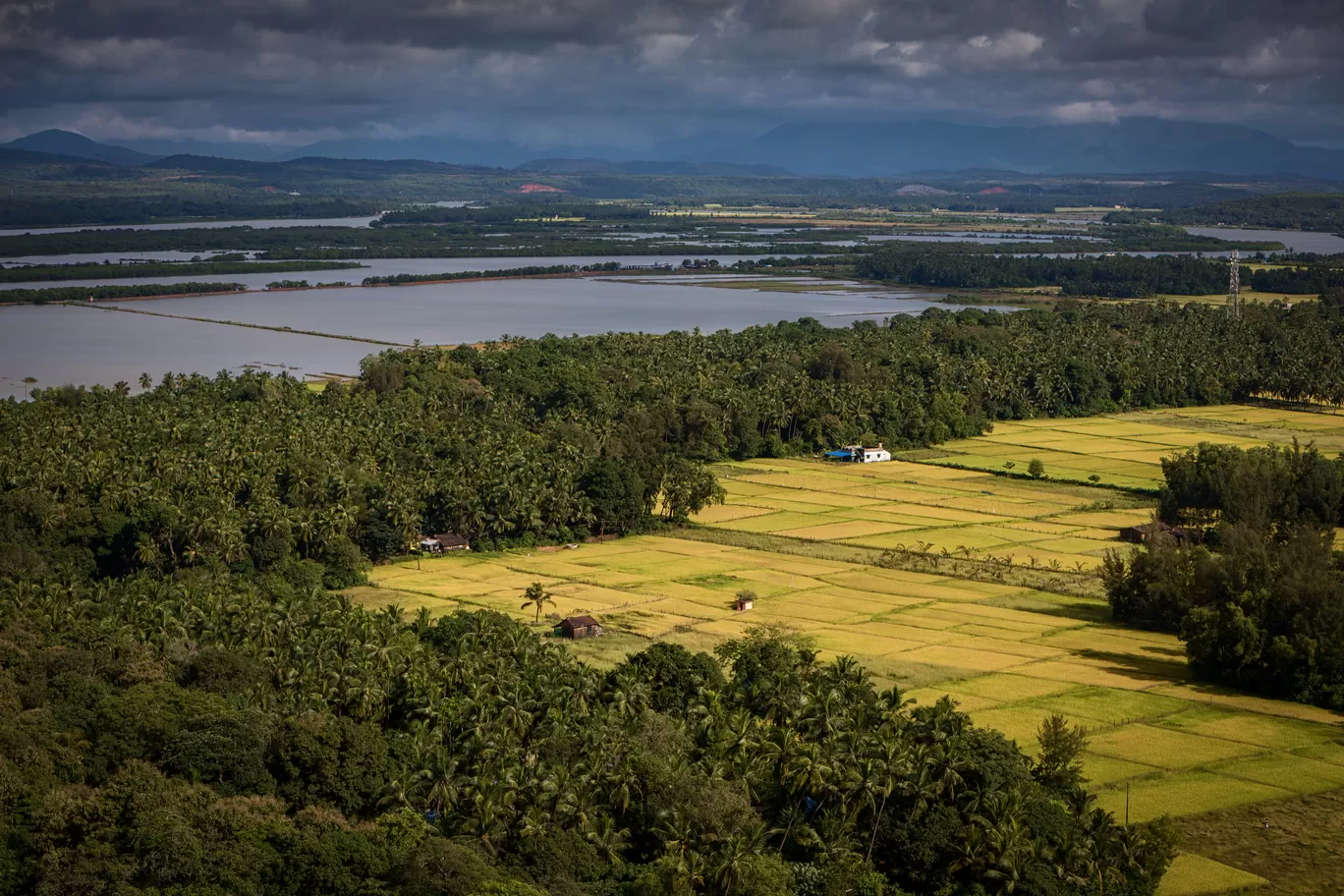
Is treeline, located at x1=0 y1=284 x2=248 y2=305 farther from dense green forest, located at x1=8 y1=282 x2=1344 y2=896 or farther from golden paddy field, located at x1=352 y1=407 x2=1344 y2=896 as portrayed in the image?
golden paddy field, located at x1=352 y1=407 x2=1344 y2=896

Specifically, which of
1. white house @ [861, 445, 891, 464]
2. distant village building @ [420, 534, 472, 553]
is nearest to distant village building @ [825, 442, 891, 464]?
white house @ [861, 445, 891, 464]

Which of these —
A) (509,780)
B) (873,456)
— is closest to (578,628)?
(509,780)

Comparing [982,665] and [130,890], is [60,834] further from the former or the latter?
[982,665]

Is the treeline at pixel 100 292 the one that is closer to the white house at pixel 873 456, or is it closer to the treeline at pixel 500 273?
the treeline at pixel 500 273

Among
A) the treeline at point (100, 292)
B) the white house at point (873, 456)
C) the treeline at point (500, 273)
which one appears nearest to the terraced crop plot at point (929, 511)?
the white house at point (873, 456)

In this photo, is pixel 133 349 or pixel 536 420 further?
pixel 133 349

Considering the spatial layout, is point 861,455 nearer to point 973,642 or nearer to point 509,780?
point 973,642

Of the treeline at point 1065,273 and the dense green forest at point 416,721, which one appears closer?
the dense green forest at point 416,721
